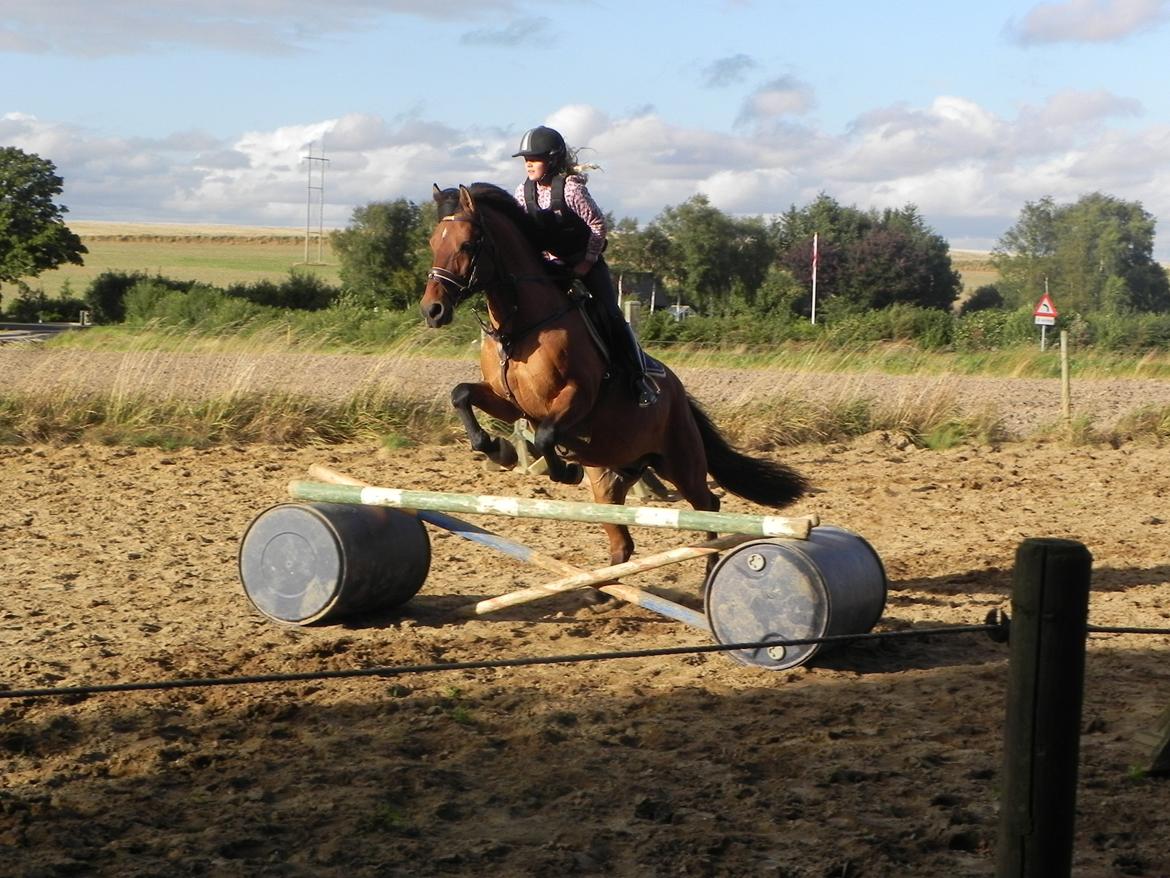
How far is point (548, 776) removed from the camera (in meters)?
4.46

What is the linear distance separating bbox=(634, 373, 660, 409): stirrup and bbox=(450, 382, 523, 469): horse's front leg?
65 cm

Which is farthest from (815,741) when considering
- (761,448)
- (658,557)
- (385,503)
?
(761,448)

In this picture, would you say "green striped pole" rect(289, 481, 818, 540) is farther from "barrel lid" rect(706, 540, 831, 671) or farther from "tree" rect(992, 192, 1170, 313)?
"tree" rect(992, 192, 1170, 313)

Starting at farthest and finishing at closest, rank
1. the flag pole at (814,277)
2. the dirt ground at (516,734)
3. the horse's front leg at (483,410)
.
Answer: the flag pole at (814,277) → the horse's front leg at (483,410) → the dirt ground at (516,734)

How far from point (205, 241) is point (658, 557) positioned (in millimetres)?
97843

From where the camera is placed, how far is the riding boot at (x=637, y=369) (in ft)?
23.7

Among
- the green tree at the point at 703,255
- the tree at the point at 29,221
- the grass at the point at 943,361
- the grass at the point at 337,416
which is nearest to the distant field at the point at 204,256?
the tree at the point at 29,221

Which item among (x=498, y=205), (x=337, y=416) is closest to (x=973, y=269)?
(x=337, y=416)

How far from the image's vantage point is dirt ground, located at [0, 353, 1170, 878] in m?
3.84

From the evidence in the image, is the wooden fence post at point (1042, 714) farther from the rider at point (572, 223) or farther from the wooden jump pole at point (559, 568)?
the rider at point (572, 223)

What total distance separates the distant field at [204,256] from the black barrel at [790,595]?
176 feet

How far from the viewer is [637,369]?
23.7 feet

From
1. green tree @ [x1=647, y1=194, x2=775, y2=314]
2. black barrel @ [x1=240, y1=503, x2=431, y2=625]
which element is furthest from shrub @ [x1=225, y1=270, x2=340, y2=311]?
black barrel @ [x1=240, y1=503, x2=431, y2=625]

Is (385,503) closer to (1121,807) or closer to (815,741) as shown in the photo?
(815,741)
